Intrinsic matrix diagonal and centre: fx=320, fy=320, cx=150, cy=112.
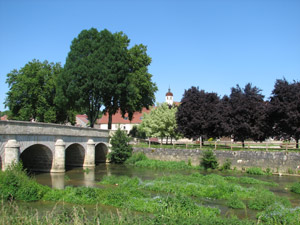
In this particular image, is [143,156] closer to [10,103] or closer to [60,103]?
[60,103]

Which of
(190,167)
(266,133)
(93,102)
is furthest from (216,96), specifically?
A: (93,102)

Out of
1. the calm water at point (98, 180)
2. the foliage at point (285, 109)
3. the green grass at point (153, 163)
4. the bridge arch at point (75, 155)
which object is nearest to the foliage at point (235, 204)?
the calm water at point (98, 180)

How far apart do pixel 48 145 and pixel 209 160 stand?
15.0 meters

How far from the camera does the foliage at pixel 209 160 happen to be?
31.2 metres

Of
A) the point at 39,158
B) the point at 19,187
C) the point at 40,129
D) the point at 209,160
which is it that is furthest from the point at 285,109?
the point at 19,187

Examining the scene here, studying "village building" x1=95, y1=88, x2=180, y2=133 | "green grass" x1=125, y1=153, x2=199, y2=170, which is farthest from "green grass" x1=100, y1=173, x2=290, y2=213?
"village building" x1=95, y1=88, x2=180, y2=133

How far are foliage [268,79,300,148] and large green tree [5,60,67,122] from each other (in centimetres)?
2896

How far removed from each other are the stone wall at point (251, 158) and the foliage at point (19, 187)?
19.8m

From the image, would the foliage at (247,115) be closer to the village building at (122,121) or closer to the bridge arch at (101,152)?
the bridge arch at (101,152)

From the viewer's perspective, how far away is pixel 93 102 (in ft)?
129

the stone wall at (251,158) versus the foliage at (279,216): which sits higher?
the stone wall at (251,158)

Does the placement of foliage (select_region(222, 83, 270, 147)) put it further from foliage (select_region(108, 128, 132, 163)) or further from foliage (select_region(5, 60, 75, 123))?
foliage (select_region(5, 60, 75, 123))

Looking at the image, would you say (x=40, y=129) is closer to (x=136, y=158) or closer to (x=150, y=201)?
(x=136, y=158)

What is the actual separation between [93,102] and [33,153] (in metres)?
12.9
